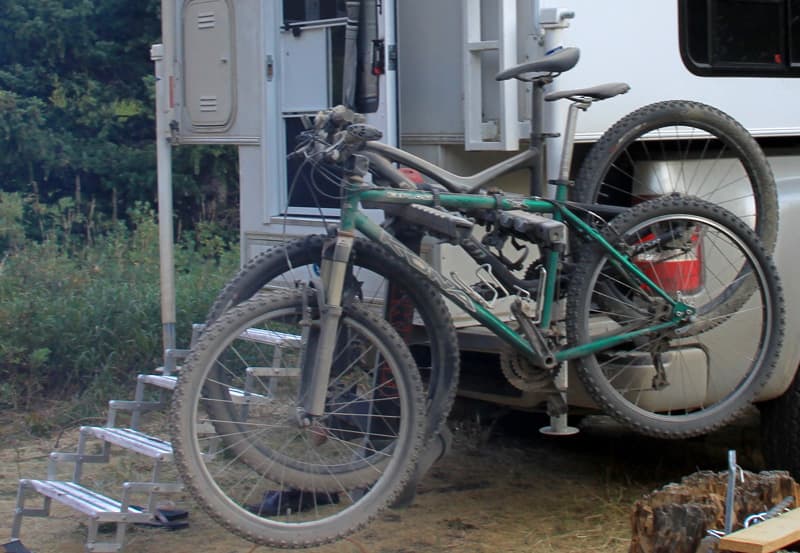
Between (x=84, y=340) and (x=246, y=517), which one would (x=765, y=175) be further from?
(x=84, y=340)

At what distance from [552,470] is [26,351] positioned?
298 cm

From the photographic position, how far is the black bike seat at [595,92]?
153 inches

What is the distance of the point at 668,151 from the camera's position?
4.45 metres

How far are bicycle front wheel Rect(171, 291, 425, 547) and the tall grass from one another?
8.98 ft

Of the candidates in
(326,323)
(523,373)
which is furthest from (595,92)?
(326,323)

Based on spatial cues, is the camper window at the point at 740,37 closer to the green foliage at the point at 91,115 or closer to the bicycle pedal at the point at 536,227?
the bicycle pedal at the point at 536,227

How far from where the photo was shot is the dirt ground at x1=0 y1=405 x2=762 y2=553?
169 inches

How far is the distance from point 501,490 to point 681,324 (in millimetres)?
1339

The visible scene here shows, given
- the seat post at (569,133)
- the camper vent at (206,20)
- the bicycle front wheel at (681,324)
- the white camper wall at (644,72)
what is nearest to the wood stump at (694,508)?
the bicycle front wheel at (681,324)

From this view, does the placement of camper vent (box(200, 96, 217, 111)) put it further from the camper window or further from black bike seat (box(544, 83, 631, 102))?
the camper window

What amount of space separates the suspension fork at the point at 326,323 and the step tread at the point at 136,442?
0.80 meters

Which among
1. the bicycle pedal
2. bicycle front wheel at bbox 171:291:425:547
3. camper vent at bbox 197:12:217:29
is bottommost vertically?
bicycle front wheel at bbox 171:291:425:547

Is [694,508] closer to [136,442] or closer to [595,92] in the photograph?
[595,92]

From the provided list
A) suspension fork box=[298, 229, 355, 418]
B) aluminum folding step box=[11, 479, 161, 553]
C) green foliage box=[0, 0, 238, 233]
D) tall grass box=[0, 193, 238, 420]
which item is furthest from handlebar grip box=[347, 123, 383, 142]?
green foliage box=[0, 0, 238, 233]
